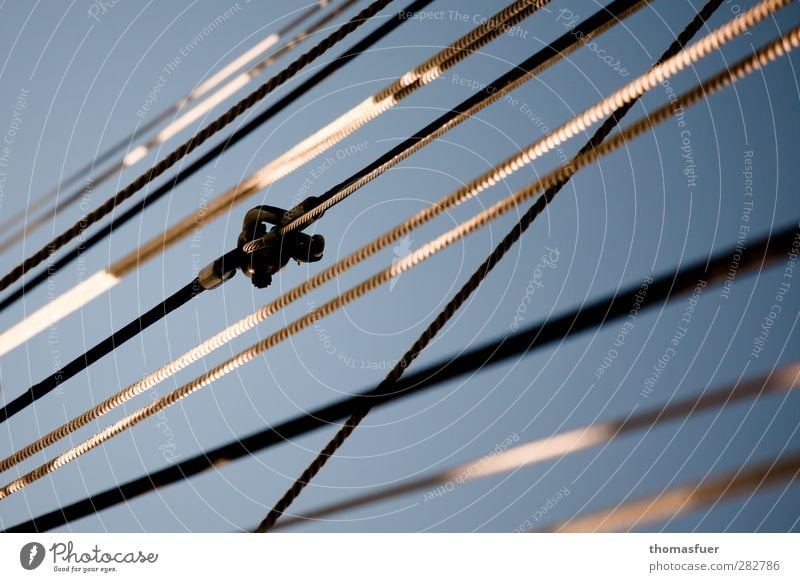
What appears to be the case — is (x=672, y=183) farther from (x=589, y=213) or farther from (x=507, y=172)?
(x=507, y=172)

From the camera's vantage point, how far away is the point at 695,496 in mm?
1266

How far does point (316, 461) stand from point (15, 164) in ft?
5.27

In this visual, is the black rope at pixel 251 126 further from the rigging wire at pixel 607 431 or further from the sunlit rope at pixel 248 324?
the rigging wire at pixel 607 431

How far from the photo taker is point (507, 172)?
934mm

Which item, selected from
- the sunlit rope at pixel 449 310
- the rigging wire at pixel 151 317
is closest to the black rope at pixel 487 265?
the sunlit rope at pixel 449 310

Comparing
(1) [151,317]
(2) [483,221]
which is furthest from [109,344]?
(2) [483,221]

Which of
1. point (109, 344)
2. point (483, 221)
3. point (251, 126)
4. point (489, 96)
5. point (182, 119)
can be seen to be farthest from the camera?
point (182, 119)

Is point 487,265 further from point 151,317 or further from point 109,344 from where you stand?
point 109,344

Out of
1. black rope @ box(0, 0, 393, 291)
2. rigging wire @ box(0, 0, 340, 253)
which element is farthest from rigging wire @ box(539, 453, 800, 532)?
rigging wire @ box(0, 0, 340, 253)

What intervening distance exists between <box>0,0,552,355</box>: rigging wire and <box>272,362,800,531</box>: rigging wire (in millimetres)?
541

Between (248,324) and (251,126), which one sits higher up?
(251,126)
